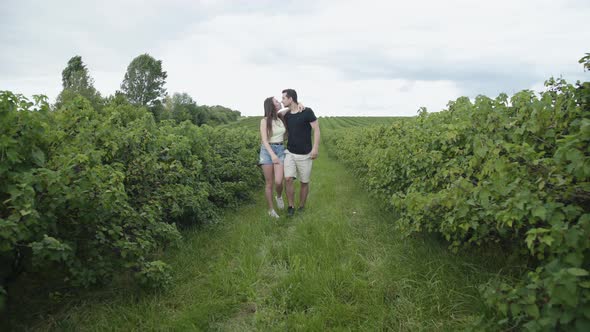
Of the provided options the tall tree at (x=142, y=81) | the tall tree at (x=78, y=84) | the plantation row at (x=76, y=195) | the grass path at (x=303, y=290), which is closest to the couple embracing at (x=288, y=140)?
the grass path at (x=303, y=290)

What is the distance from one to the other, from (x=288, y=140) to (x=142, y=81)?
60.2 meters

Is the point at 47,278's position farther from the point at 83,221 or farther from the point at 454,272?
the point at 454,272

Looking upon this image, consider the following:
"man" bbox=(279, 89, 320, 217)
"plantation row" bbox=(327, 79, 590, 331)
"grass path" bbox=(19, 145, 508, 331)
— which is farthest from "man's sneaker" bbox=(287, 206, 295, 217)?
"plantation row" bbox=(327, 79, 590, 331)

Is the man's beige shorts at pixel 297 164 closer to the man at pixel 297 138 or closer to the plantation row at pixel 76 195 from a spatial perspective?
the man at pixel 297 138

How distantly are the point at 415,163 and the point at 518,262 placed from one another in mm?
1376

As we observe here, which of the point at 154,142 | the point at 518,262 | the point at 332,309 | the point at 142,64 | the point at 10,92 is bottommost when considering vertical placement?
the point at 332,309

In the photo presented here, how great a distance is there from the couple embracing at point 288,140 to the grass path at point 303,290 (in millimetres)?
1354

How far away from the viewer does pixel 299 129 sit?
5.61 m

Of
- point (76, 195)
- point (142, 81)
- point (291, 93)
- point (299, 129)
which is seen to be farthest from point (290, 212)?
point (142, 81)

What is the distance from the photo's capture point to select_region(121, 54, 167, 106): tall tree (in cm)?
5809

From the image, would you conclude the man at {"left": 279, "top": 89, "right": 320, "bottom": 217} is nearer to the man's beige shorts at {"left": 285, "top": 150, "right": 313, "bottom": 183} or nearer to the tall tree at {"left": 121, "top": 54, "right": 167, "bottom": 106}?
the man's beige shorts at {"left": 285, "top": 150, "right": 313, "bottom": 183}

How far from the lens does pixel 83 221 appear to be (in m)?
2.66

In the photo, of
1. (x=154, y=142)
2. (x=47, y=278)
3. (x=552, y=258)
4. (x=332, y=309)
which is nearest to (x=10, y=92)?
(x=47, y=278)

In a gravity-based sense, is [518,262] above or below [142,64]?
below
